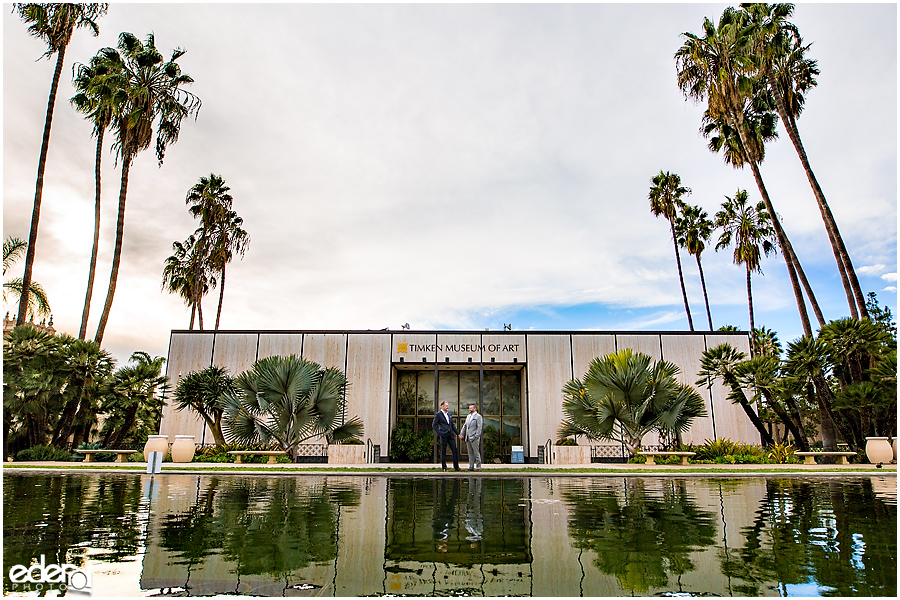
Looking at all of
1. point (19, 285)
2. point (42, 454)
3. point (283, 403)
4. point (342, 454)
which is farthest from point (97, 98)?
point (342, 454)

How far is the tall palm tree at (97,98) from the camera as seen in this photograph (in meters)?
22.0

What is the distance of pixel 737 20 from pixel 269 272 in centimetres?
2593

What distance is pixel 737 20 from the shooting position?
Answer: 21.5 m

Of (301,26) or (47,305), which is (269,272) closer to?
(47,305)

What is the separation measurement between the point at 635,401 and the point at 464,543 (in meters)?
14.3

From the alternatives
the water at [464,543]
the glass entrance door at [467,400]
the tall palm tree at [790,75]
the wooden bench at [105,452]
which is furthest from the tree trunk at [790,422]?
the wooden bench at [105,452]

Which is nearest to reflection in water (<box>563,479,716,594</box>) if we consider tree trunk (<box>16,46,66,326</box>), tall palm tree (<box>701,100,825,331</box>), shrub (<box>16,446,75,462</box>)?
tall palm tree (<box>701,100,825,331</box>)

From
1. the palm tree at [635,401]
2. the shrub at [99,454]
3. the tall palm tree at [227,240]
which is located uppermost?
the tall palm tree at [227,240]

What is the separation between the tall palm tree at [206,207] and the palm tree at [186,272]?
0.53ft

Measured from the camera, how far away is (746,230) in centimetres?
3288

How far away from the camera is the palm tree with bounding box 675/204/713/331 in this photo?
3503 cm

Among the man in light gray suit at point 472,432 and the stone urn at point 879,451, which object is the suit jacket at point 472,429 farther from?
the stone urn at point 879,451

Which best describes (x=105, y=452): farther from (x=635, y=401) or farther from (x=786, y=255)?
(x=786, y=255)

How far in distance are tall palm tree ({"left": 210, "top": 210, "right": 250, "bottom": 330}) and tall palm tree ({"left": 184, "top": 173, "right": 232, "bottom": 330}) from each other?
0.83 feet
